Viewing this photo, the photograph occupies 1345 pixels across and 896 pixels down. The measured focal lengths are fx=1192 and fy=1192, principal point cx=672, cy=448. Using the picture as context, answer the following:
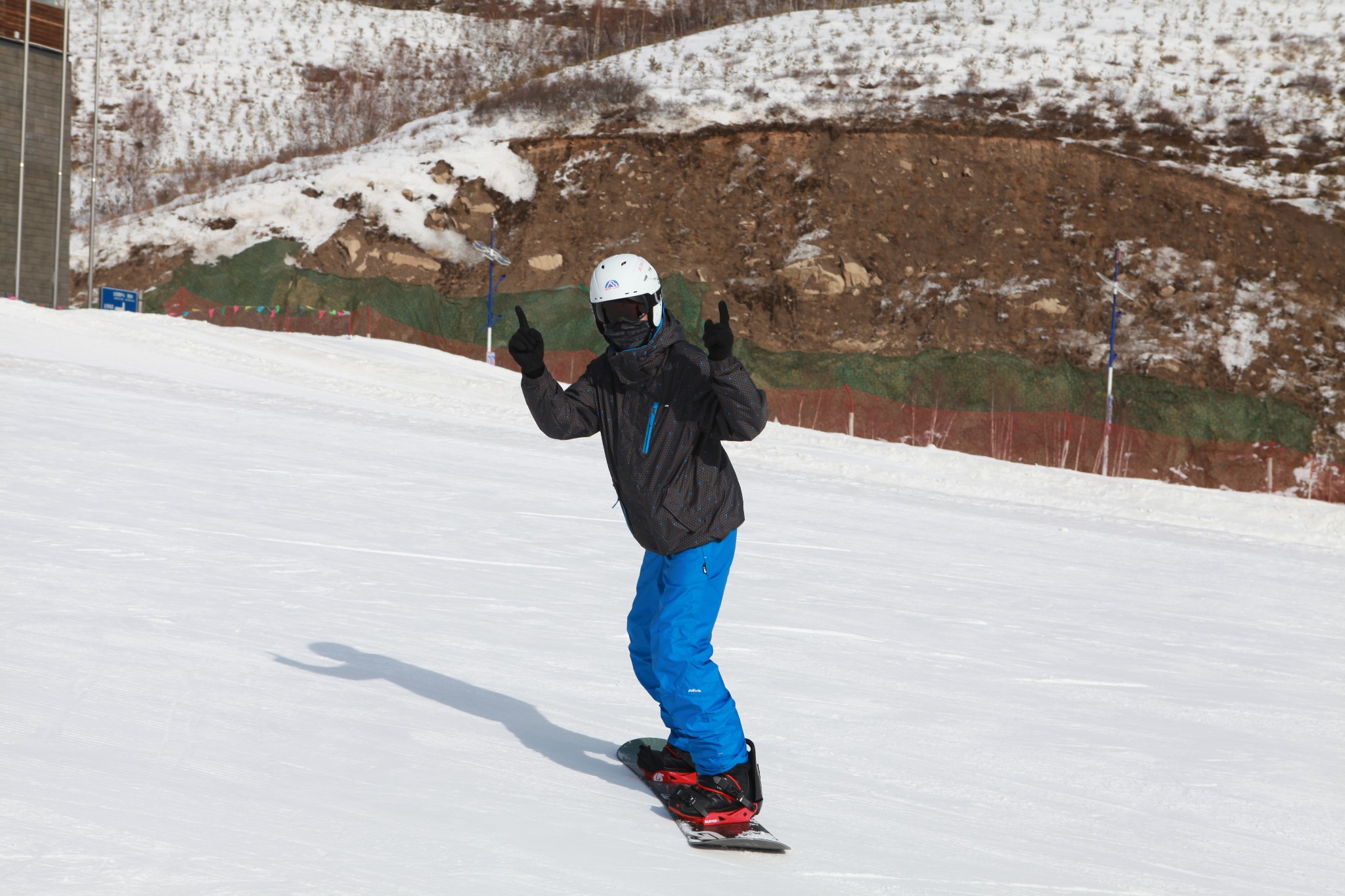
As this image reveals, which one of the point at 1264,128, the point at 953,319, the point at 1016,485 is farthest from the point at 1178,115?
the point at 1016,485

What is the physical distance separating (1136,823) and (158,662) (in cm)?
419

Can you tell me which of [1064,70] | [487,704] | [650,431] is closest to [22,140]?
[487,704]

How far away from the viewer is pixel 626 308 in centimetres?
423

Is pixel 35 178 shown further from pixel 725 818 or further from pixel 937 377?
pixel 725 818

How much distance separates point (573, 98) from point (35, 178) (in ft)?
65.1

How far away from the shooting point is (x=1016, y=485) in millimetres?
19219

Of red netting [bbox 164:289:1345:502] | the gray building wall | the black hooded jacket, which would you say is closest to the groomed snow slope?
the black hooded jacket

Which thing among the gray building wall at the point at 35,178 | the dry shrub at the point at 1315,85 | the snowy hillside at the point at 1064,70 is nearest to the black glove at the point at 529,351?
the gray building wall at the point at 35,178

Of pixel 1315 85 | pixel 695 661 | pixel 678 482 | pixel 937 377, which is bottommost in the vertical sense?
pixel 695 661

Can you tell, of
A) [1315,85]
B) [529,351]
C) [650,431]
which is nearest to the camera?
[650,431]

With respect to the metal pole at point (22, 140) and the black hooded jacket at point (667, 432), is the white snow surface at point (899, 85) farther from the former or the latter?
the black hooded jacket at point (667, 432)

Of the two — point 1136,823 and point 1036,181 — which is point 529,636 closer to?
point 1136,823

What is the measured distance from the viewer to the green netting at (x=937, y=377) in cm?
2992

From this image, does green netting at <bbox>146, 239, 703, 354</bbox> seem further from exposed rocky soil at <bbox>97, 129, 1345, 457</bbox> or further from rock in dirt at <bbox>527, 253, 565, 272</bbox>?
rock in dirt at <bbox>527, 253, 565, 272</bbox>
